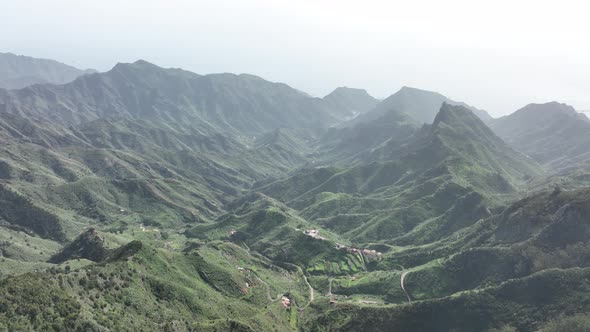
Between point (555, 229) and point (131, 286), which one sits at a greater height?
point (555, 229)

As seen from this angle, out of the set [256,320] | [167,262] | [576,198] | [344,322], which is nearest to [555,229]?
[576,198]

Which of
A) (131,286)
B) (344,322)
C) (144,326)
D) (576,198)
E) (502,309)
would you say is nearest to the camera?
(144,326)

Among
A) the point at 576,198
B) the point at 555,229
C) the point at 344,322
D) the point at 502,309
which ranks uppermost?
the point at 576,198

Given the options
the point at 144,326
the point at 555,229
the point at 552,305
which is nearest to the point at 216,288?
the point at 144,326

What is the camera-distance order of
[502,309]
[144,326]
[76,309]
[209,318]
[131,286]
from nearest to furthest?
1. [76,309]
2. [144,326]
3. [131,286]
4. [209,318]
5. [502,309]

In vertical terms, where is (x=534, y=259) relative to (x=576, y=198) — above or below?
below

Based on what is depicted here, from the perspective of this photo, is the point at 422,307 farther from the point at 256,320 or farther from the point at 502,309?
the point at 256,320

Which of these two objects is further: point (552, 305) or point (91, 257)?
point (91, 257)

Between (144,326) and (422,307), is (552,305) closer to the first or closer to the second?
(422,307)

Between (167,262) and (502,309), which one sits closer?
(502,309)
